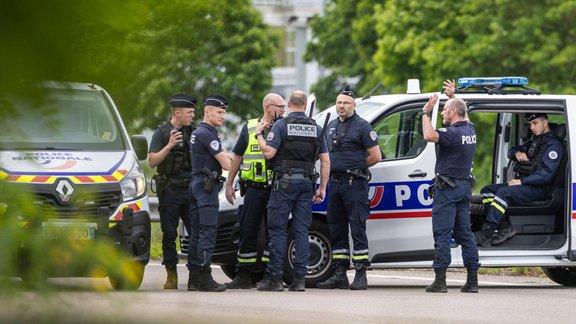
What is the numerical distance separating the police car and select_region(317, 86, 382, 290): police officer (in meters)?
0.22

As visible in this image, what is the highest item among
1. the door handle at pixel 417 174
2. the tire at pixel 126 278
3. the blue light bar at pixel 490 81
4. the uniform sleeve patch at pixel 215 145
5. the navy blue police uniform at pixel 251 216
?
the blue light bar at pixel 490 81

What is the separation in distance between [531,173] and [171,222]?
336 centimetres

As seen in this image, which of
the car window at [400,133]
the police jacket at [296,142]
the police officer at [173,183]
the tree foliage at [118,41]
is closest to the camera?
the tree foliage at [118,41]

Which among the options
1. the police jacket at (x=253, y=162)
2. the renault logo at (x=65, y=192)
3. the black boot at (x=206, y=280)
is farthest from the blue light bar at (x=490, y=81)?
the renault logo at (x=65, y=192)

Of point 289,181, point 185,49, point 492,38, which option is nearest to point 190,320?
point 185,49

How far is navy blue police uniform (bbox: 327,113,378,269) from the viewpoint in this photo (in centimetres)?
1010

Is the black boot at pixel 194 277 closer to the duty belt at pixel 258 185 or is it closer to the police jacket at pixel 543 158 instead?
the duty belt at pixel 258 185

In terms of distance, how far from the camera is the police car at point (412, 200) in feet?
33.9

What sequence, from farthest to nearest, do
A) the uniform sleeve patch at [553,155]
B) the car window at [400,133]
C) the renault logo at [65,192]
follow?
the uniform sleeve patch at [553,155] → the car window at [400,133] → the renault logo at [65,192]

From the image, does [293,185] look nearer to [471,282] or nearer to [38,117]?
[471,282]

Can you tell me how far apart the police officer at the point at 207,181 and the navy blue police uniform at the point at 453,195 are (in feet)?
5.71

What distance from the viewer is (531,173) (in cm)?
1116

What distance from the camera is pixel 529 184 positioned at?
11023 millimetres

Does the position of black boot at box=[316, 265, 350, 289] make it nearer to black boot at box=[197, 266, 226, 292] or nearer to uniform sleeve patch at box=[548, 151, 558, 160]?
black boot at box=[197, 266, 226, 292]
